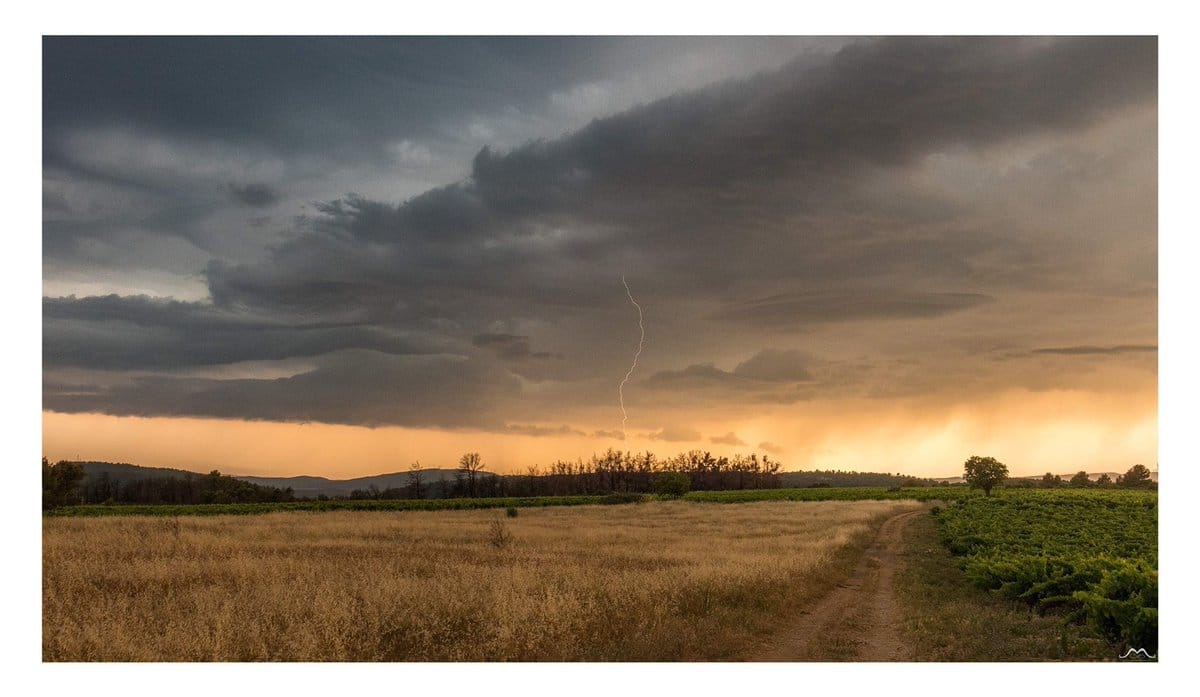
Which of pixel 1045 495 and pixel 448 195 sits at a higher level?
pixel 448 195

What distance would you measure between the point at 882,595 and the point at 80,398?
17.4 metres

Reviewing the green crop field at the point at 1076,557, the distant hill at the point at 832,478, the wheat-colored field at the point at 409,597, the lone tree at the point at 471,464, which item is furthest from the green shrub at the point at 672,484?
the lone tree at the point at 471,464

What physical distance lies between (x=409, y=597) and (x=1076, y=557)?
14.7 metres

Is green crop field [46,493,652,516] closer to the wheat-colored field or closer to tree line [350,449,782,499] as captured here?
tree line [350,449,782,499]

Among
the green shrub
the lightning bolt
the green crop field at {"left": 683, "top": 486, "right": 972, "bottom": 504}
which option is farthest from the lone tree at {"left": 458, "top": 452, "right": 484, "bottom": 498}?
the green crop field at {"left": 683, "top": 486, "right": 972, "bottom": 504}

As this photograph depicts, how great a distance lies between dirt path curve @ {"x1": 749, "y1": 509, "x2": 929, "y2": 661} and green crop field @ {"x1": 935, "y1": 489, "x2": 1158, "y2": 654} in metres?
2.84

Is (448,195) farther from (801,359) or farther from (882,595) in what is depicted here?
(882,595)

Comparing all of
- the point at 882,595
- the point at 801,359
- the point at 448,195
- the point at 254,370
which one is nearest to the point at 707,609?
the point at 882,595

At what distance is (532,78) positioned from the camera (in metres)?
15.4

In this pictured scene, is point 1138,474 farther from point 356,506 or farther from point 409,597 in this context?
point 356,506

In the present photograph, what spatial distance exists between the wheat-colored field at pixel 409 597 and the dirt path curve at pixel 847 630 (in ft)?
1.42

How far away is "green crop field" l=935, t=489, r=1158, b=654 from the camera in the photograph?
11853mm
